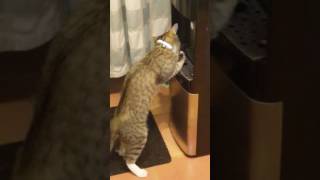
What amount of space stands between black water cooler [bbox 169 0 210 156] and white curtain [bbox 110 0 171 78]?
0.17ft

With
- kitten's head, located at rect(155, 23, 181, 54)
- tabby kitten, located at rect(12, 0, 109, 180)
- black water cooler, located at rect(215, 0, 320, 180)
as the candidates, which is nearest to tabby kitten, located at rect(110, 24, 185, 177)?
kitten's head, located at rect(155, 23, 181, 54)

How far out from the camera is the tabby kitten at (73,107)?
62cm

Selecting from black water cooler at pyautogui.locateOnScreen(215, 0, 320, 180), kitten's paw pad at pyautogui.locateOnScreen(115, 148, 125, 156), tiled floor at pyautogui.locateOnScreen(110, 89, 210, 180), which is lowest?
tiled floor at pyautogui.locateOnScreen(110, 89, 210, 180)

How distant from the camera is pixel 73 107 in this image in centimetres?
64

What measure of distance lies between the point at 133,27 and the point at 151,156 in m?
0.41

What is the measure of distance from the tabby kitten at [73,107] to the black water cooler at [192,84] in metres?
0.80

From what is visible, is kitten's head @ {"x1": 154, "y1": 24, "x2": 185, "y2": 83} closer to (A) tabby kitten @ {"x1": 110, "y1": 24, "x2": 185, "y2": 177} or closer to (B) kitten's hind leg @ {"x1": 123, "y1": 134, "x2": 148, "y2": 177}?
(A) tabby kitten @ {"x1": 110, "y1": 24, "x2": 185, "y2": 177}

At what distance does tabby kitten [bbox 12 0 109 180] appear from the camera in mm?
618

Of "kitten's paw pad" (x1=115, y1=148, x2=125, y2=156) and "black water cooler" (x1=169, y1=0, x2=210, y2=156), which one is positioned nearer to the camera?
"black water cooler" (x1=169, y1=0, x2=210, y2=156)

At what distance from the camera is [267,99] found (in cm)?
74

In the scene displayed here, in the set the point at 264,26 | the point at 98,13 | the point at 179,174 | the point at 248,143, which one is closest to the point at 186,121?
the point at 179,174

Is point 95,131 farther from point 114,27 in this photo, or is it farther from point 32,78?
point 114,27

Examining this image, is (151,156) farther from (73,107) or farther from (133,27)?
(73,107)

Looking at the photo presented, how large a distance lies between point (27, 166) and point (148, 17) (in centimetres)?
107
